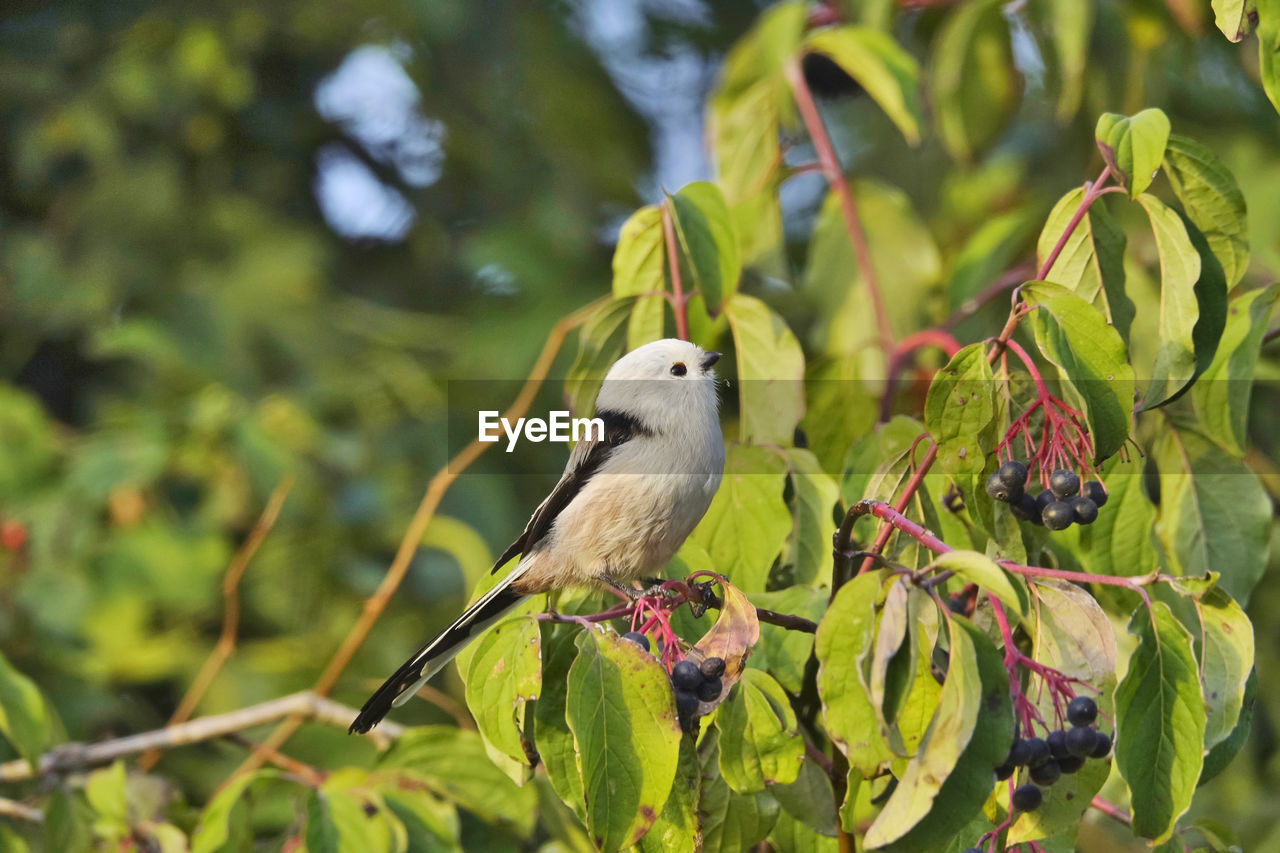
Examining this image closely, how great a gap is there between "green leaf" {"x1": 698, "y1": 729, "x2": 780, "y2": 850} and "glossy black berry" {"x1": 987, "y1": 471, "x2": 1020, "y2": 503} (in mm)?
426

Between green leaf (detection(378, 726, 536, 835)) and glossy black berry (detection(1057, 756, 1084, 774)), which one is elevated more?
glossy black berry (detection(1057, 756, 1084, 774))

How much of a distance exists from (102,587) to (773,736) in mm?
2778

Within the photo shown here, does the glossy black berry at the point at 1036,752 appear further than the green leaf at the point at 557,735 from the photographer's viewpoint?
No

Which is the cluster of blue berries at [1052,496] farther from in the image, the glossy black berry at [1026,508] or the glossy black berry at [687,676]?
the glossy black berry at [687,676]

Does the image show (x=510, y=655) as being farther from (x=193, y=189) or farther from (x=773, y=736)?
(x=193, y=189)

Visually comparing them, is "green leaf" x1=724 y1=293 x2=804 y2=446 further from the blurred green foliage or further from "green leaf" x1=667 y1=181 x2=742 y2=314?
the blurred green foliage

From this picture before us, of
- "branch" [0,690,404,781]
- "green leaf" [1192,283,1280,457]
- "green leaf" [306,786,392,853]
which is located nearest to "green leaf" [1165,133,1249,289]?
"green leaf" [1192,283,1280,457]

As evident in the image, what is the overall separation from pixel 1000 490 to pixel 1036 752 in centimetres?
27

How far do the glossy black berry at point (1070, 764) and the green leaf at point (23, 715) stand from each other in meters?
1.51

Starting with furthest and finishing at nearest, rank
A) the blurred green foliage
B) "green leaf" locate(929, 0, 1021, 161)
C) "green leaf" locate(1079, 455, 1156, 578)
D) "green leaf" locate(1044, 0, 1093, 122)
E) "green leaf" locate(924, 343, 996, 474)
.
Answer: the blurred green foliage
"green leaf" locate(929, 0, 1021, 161)
"green leaf" locate(1044, 0, 1093, 122)
"green leaf" locate(1079, 455, 1156, 578)
"green leaf" locate(924, 343, 996, 474)

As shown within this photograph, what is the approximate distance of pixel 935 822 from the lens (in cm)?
104

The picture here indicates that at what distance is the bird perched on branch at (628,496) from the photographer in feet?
4.58

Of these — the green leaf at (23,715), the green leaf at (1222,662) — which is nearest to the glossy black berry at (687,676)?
the green leaf at (1222,662)

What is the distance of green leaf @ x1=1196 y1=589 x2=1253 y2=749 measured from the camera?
1138 millimetres
